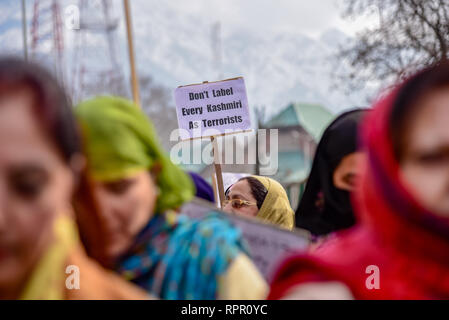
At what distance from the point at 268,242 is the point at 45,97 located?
2.32ft

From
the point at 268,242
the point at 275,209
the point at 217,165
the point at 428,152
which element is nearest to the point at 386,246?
the point at 428,152

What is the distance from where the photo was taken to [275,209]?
3930 mm

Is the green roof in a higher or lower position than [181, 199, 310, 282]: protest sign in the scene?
higher

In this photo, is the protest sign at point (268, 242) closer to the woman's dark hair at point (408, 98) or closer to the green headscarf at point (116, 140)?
the green headscarf at point (116, 140)

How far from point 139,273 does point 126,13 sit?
235 cm

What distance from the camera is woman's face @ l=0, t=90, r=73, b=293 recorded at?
1104mm

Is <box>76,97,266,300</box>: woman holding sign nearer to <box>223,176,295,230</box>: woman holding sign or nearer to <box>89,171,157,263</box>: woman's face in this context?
<box>89,171,157,263</box>: woman's face

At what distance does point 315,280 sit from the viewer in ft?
Result: 4.61

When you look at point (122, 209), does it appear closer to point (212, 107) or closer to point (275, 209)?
point (275, 209)

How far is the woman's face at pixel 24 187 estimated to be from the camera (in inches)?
43.5

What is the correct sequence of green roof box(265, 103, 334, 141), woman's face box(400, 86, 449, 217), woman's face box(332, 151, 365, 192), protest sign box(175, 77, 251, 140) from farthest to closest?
green roof box(265, 103, 334, 141)
protest sign box(175, 77, 251, 140)
woman's face box(332, 151, 365, 192)
woman's face box(400, 86, 449, 217)

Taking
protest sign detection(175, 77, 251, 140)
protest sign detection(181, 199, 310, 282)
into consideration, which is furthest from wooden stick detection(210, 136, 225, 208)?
protest sign detection(181, 199, 310, 282)
